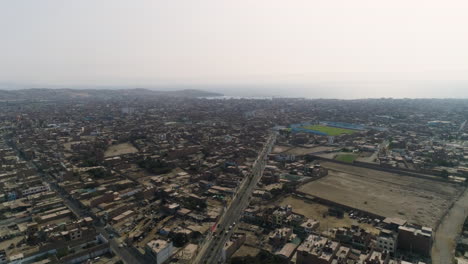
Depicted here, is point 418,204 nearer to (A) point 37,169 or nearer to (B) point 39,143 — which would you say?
(A) point 37,169

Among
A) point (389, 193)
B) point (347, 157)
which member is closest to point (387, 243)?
point (389, 193)

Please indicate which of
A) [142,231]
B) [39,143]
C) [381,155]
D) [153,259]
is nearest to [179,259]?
[153,259]

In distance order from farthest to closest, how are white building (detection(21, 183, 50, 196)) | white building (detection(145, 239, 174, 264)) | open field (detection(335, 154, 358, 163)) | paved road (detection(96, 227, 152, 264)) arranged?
open field (detection(335, 154, 358, 163)) < white building (detection(21, 183, 50, 196)) < paved road (detection(96, 227, 152, 264)) < white building (detection(145, 239, 174, 264))

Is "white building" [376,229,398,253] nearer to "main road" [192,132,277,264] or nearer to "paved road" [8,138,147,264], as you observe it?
"main road" [192,132,277,264]

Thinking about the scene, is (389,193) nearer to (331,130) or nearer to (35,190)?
(35,190)

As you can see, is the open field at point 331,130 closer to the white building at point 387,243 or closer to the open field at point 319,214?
the open field at point 319,214

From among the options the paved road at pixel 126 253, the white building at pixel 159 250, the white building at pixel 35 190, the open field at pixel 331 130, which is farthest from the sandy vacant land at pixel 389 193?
the white building at pixel 35 190

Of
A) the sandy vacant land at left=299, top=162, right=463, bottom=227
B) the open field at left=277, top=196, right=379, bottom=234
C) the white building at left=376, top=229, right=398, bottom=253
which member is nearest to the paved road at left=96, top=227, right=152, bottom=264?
the open field at left=277, top=196, right=379, bottom=234

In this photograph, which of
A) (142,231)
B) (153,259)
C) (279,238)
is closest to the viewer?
(153,259)
